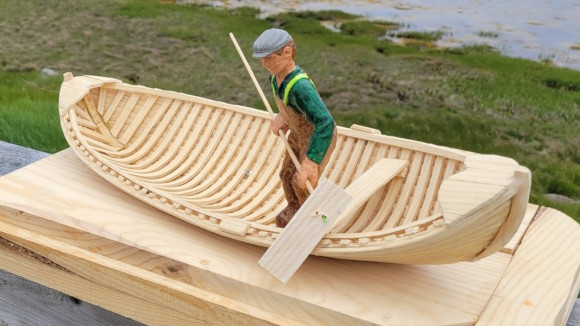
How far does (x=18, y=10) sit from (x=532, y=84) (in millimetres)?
3871

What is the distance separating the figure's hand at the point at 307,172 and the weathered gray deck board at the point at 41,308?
959 millimetres

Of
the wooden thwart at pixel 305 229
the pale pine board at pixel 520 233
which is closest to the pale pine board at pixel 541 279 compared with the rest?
the pale pine board at pixel 520 233

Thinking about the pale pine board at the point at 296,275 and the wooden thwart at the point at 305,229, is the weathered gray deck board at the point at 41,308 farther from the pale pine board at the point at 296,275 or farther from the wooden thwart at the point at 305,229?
the wooden thwart at the point at 305,229

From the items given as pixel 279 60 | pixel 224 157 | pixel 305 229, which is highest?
pixel 279 60

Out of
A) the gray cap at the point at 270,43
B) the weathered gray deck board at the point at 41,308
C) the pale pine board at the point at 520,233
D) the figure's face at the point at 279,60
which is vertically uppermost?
the gray cap at the point at 270,43

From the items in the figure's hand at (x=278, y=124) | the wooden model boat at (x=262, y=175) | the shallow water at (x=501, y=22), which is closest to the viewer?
the wooden model boat at (x=262, y=175)

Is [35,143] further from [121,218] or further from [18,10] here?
[121,218]

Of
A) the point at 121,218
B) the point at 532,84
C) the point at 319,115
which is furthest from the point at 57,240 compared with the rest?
the point at 532,84

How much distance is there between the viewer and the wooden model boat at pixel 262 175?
1.63 metres

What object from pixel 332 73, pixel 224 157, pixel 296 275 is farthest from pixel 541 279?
pixel 332 73

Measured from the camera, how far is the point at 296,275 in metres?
2.02

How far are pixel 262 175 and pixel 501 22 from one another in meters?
2.05

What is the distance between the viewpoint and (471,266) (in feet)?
6.88

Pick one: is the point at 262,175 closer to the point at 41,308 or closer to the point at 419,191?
the point at 419,191
